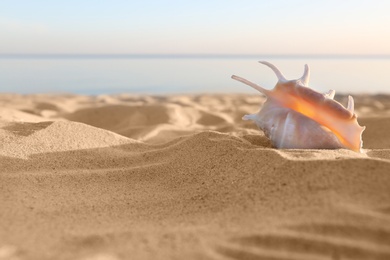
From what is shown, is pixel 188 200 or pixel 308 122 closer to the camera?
pixel 188 200

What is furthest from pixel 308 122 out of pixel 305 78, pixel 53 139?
pixel 53 139

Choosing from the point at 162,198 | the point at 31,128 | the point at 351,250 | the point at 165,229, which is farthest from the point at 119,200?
the point at 31,128

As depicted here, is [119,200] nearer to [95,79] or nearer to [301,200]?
[301,200]

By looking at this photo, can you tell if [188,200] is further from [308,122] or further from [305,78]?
[305,78]

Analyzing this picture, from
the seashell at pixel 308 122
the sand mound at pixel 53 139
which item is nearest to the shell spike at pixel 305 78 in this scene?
the seashell at pixel 308 122

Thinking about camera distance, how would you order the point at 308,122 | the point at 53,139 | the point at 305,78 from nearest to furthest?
the point at 308,122, the point at 305,78, the point at 53,139

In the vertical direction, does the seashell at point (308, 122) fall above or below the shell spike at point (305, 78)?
below

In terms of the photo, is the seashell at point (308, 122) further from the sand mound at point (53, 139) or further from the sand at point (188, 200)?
the sand mound at point (53, 139)

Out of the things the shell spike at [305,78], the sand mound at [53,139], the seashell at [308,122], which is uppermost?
the shell spike at [305,78]
